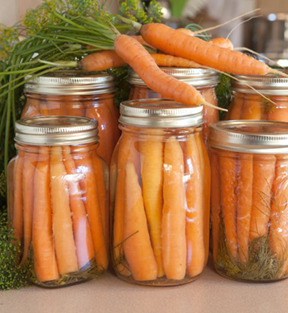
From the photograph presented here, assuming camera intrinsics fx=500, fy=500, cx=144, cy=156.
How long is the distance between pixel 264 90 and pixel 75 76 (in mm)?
358

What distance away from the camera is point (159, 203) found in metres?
0.79

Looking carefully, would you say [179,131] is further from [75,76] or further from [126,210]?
[75,76]

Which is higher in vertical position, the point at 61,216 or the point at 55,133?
the point at 55,133

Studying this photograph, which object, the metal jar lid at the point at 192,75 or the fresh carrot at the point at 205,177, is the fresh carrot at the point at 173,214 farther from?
the metal jar lid at the point at 192,75

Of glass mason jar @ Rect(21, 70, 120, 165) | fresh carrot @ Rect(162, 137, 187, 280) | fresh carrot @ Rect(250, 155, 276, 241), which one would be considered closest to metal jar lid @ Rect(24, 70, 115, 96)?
glass mason jar @ Rect(21, 70, 120, 165)

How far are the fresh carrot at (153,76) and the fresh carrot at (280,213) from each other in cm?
16

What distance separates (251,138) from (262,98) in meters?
0.19

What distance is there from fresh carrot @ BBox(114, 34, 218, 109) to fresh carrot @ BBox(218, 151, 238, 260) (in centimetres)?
10

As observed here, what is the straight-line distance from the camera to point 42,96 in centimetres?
94

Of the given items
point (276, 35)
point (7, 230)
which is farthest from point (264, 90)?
point (276, 35)

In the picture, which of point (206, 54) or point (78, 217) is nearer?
point (78, 217)

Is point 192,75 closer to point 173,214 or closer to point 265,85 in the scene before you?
point 265,85

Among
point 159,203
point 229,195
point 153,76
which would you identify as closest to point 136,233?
point 159,203

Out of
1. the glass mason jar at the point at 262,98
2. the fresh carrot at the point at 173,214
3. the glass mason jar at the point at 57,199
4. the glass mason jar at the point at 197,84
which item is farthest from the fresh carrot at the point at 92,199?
the glass mason jar at the point at 262,98
